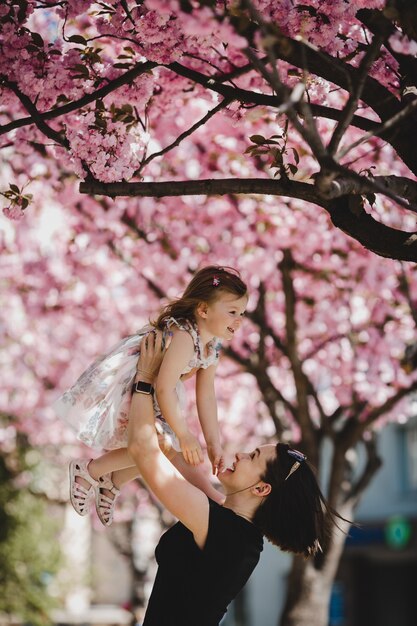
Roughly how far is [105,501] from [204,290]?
0.94 m

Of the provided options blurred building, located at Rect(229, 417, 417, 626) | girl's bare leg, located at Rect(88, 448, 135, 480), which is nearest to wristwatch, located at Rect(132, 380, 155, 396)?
girl's bare leg, located at Rect(88, 448, 135, 480)

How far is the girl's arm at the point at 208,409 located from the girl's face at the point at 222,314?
0.24 m

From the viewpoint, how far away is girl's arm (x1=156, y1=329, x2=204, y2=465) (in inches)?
140

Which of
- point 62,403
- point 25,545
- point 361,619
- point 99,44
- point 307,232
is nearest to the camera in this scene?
point 62,403

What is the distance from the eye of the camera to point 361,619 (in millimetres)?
20609

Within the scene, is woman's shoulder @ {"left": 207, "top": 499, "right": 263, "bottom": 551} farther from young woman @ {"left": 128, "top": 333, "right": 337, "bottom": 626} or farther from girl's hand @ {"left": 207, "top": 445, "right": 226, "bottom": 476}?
girl's hand @ {"left": 207, "top": 445, "right": 226, "bottom": 476}

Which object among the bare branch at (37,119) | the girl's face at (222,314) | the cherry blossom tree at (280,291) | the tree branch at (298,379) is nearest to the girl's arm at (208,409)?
the girl's face at (222,314)

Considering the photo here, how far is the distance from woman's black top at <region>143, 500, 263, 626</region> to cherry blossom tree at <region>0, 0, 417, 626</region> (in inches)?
43.9

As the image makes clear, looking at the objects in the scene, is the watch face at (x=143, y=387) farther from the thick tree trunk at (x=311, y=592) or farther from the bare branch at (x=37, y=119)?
the thick tree trunk at (x=311, y=592)

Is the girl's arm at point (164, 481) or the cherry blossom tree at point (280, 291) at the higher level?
the cherry blossom tree at point (280, 291)

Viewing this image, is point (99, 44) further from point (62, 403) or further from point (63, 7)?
point (62, 403)

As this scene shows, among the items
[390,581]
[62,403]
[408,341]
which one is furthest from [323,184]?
[390,581]

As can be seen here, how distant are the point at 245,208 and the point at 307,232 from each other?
31.8 inches

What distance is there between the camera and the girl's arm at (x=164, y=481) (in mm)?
3105
